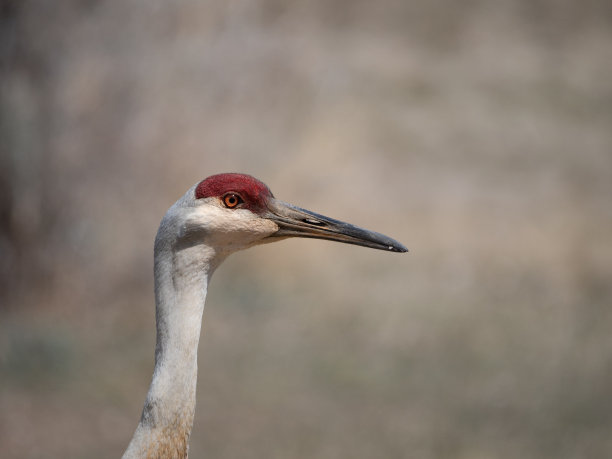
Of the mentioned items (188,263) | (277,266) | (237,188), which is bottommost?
(188,263)

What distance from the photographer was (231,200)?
2.61 metres

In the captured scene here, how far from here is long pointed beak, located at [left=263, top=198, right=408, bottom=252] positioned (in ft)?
8.75

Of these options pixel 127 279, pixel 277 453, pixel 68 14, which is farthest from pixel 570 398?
pixel 68 14

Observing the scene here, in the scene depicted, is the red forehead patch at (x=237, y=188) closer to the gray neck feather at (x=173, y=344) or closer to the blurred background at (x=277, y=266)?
the gray neck feather at (x=173, y=344)

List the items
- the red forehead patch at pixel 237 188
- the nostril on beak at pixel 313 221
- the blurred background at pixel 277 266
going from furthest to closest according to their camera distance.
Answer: the blurred background at pixel 277 266, the nostril on beak at pixel 313 221, the red forehead patch at pixel 237 188

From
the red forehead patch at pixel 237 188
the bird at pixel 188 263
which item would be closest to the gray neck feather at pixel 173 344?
the bird at pixel 188 263

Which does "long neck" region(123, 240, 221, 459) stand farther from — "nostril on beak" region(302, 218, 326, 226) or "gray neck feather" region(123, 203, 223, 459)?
"nostril on beak" region(302, 218, 326, 226)

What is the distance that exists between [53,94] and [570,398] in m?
5.49

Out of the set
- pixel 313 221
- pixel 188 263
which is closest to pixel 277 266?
pixel 313 221

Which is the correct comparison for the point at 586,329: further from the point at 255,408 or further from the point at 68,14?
the point at 68,14

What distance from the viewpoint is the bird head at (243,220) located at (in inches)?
99.8

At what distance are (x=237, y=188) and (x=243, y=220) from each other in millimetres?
117

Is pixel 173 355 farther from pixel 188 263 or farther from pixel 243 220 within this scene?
pixel 243 220

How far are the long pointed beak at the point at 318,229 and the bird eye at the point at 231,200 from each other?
11cm
